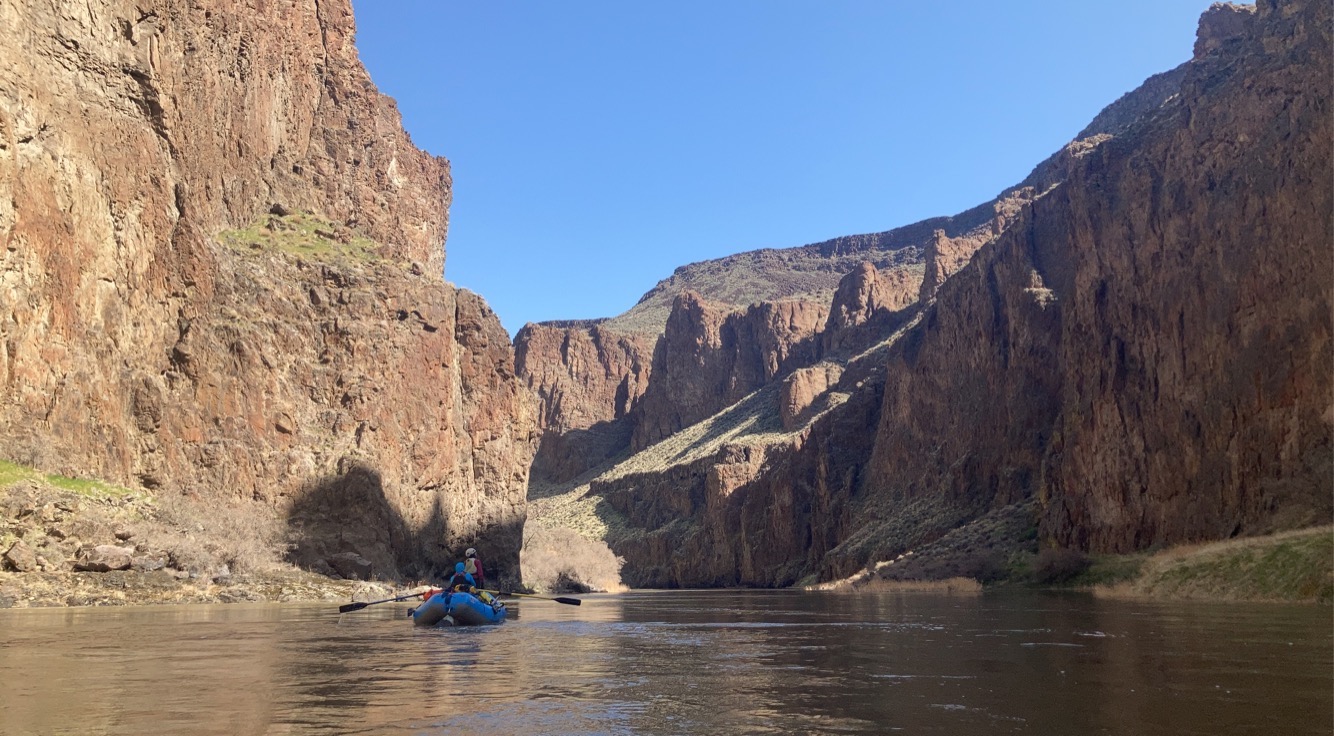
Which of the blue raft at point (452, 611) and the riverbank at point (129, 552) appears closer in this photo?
the blue raft at point (452, 611)

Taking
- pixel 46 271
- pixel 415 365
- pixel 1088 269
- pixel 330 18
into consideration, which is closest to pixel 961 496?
pixel 1088 269

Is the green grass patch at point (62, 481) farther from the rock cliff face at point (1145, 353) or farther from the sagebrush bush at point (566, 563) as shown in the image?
the rock cliff face at point (1145, 353)

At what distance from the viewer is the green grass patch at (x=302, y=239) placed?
77.4 m

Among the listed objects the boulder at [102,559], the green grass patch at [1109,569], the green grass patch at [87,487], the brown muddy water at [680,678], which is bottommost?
the green grass patch at [1109,569]

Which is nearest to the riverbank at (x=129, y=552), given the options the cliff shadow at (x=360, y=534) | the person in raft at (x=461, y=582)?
the cliff shadow at (x=360, y=534)

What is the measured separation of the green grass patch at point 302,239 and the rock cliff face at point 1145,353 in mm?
61167

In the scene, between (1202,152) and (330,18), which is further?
(330,18)

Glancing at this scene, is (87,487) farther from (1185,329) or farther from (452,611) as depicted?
(1185,329)

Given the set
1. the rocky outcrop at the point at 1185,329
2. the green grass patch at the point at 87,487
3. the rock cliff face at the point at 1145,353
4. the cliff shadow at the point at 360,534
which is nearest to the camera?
the green grass patch at the point at 87,487

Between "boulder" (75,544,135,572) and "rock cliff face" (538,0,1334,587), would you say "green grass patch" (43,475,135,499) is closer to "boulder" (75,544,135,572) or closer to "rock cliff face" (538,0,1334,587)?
"boulder" (75,544,135,572)

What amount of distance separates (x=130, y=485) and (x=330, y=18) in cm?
5799

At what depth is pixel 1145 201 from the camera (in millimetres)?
90312

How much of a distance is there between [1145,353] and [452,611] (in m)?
66.7

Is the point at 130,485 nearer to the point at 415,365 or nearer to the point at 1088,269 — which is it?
the point at 415,365
